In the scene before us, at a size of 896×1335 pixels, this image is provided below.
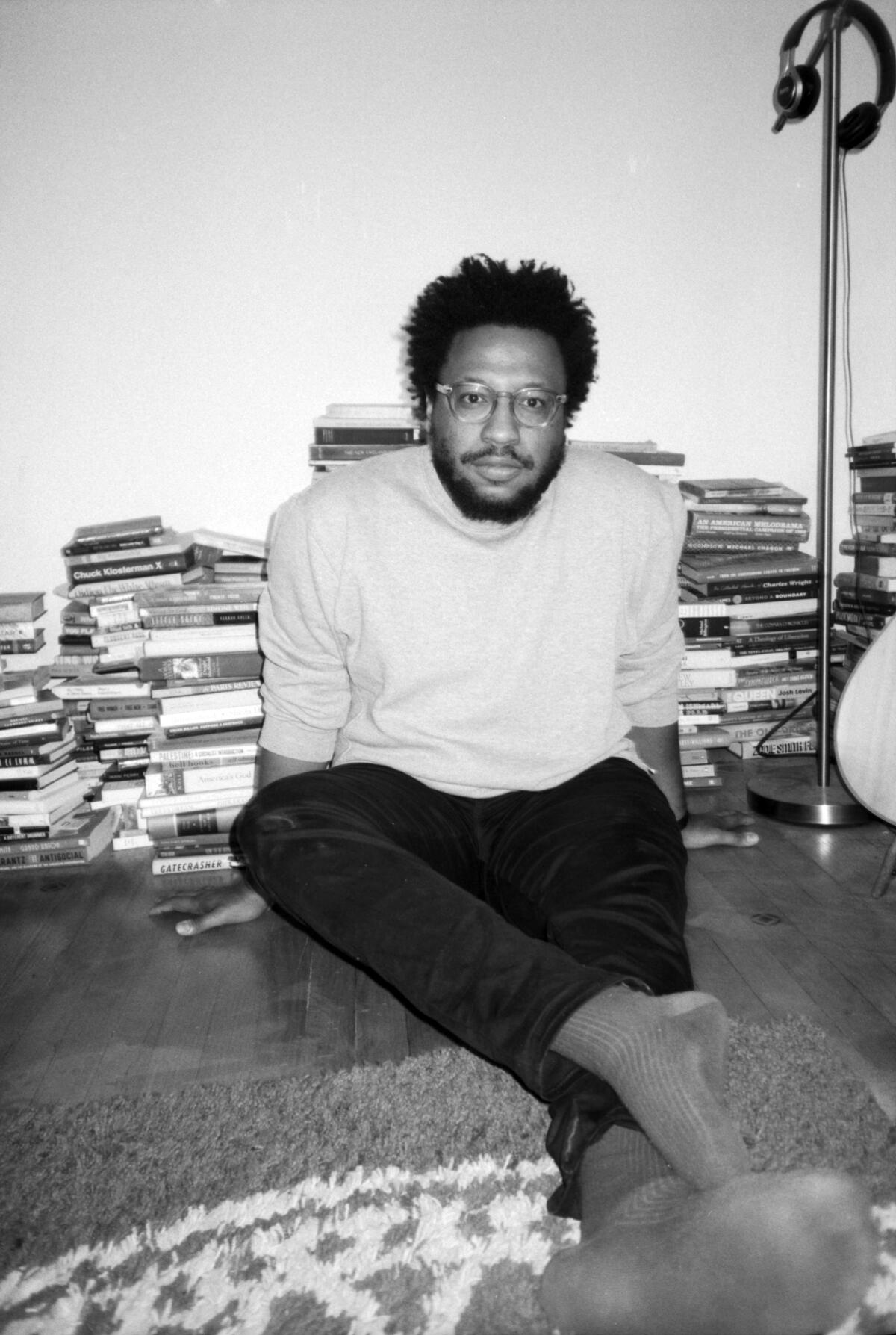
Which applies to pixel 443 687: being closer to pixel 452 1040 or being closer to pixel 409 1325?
pixel 452 1040

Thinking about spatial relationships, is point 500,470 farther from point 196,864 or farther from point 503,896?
point 196,864

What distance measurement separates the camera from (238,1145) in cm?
107

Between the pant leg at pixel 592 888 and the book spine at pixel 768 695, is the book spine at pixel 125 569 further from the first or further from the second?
the book spine at pixel 768 695

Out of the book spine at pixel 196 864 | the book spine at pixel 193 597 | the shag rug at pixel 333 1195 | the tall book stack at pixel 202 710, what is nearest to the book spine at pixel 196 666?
the tall book stack at pixel 202 710

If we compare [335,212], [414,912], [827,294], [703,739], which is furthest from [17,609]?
[827,294]

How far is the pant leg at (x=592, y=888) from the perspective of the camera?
87 cm

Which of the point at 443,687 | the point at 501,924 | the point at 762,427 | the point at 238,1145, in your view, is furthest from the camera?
the point at 762,427

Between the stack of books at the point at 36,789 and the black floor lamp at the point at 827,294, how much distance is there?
151 cm

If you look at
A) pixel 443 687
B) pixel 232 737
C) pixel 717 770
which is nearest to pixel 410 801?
pixel 443 687

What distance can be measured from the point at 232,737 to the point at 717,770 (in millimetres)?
1234

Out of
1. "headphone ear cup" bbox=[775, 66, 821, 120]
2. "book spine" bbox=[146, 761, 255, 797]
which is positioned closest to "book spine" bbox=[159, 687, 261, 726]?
"book spine" bbox=[146, 761, 255, 797]

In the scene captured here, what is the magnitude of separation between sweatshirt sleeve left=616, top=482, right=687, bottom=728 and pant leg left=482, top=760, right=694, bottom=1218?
0.18 metres

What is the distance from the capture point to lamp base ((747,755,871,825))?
2.10 metres

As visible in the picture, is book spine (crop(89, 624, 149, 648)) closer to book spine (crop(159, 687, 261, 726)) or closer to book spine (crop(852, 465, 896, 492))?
book spine (crop(159, 687, 261, 726))
